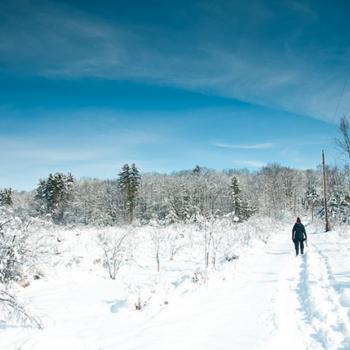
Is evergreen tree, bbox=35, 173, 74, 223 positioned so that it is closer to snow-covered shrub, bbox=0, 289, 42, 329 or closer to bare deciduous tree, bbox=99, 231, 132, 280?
bare deciduous tree, bbox=99, 231, 132, 280

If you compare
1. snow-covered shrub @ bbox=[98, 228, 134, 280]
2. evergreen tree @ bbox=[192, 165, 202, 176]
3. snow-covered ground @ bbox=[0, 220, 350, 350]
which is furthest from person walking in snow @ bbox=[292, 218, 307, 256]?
evergreen tree @ bbox=[192, 165, 202, 176]

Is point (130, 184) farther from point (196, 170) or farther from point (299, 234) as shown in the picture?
point (299, 234)

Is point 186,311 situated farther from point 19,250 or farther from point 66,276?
point 66,276

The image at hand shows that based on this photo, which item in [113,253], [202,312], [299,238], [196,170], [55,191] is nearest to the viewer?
[202,312]

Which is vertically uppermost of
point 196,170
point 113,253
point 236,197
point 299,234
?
point 196,170

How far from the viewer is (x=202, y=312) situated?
6289 millimetres

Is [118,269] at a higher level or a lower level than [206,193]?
lower

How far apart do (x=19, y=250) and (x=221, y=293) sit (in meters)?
4.61

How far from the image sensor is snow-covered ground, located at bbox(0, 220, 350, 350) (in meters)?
4.79

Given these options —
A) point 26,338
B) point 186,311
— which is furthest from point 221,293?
point 26,338

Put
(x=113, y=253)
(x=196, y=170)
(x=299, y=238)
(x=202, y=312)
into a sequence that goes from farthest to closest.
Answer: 1. (x=196, y=170)
2. (x=299, y=238)
3. (x=113, y=253)
4. (x=202, y=312)

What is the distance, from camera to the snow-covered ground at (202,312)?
4.79 m

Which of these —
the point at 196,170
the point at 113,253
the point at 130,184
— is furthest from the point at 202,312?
the point at 196,170

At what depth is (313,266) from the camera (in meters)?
10.8
